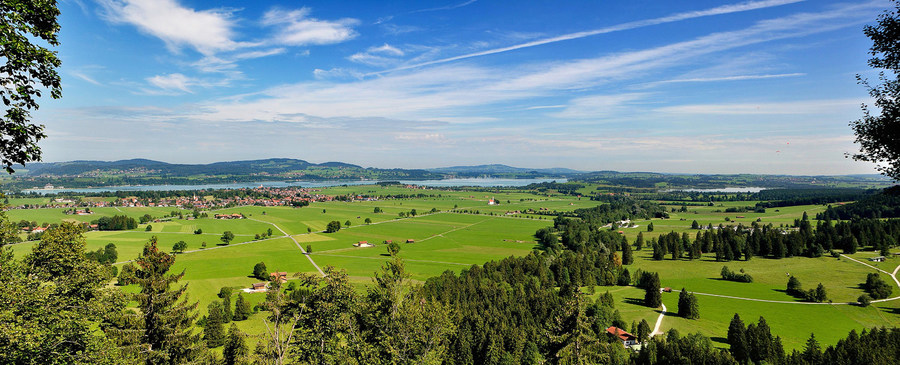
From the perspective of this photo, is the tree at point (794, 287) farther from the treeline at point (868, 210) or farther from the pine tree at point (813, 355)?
the treeline at point (868, 210)

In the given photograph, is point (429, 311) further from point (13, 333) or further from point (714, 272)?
point (714, 272)

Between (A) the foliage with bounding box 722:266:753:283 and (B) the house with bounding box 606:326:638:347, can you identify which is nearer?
(B) the house with bounding box 606:326:638:347

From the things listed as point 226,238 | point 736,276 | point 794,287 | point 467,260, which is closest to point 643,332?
point 794,287

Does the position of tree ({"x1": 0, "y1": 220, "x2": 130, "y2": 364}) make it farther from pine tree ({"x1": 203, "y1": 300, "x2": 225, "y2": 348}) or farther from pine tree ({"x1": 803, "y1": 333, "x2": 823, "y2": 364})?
pine tree ({"x1": 803, "y1": 333, "x2": 823, "y2": 364})

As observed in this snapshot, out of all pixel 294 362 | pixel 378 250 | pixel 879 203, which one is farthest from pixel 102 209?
pixel 879 203

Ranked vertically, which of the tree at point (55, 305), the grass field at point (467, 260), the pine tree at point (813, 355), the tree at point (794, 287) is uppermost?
the tree at point (55, 305)

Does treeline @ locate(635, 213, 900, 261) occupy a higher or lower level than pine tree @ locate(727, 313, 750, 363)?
higher

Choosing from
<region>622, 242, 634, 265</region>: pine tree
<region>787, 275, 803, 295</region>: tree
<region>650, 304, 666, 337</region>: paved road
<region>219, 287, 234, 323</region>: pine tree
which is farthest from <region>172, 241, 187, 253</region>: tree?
<region>787, 275, 803, 295</region>: tree

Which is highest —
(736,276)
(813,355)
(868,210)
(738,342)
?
(868,210)

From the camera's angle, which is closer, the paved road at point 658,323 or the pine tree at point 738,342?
the pine tree at point 738,342

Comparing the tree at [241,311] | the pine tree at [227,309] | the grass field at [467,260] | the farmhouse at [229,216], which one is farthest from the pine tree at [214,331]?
the farmhouse at [229,216]

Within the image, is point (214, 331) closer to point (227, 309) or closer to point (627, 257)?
point (227, 309)
